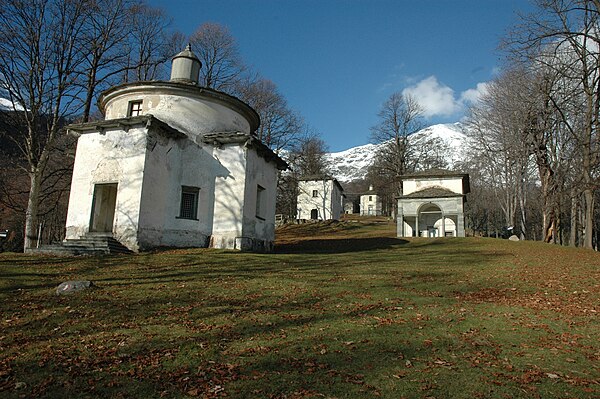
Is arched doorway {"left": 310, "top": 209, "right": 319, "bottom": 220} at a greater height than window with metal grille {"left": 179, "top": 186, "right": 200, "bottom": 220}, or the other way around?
arched doorway {"left": 310, "top": 209, "right": 319, "bottom": 220}

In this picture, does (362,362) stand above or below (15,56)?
below

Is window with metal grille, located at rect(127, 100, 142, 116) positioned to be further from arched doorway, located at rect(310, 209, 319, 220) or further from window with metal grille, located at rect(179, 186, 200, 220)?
arched doorway, located at rect(310, 209, 319, 220)

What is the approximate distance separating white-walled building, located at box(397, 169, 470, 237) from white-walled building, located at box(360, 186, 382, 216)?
49.8 metres

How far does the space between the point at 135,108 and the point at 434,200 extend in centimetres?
2144

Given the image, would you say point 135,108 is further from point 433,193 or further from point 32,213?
point 433,193

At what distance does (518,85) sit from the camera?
27844 mm

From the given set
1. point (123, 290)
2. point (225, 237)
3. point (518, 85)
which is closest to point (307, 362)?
point (123, 290)

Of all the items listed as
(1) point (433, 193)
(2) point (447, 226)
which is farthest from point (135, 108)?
(2) point (447, 226)

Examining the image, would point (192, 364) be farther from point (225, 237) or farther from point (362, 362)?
point (225, 237)

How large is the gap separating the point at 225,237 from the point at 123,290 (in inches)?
377

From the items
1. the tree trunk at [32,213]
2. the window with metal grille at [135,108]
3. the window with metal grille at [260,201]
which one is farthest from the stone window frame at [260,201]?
the tree trunk at [32,213]

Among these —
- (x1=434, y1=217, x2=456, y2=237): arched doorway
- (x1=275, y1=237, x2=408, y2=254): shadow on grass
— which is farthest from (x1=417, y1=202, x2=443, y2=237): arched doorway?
(x1=275, y1=237, x2=408, y2=254): shadow on grass

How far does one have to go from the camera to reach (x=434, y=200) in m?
30.5

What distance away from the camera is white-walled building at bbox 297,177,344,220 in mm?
56750
